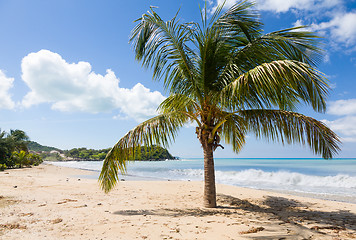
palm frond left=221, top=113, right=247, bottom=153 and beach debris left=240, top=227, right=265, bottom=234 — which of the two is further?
palm frond left=221, top=113, right=247, bottom=153

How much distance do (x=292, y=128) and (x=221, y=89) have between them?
7.16ft

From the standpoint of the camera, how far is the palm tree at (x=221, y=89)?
5.66 m

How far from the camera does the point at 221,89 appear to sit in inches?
254

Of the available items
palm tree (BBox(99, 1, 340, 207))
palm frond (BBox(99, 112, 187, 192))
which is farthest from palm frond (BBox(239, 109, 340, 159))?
palm frond (BBox(99, 112, 187, 192))

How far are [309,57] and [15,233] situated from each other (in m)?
7.78

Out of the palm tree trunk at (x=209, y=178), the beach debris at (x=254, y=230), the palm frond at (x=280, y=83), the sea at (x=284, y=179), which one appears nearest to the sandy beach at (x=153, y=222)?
the beach debris at (x=254, y=230)

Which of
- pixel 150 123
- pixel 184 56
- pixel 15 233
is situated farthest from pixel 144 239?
pixel 184 56

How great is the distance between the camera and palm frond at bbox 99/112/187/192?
228 inches

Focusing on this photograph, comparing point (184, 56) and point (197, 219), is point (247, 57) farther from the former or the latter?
point (197, 219)

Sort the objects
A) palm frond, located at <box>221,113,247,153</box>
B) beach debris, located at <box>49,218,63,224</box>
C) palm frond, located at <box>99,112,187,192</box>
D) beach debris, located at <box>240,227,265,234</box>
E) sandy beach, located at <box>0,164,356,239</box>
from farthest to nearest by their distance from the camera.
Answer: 1. palm frond, located at <box>221,113,247,153</box>
2. palm frond, located at <box>99,112,187,192</box>
3. beach debris, located at <box>49,218,63,224</box>
4. beach debris, located at <box>240,227,265,234</box>
5. sandy beach, located at <box>0,164,356,239</box>

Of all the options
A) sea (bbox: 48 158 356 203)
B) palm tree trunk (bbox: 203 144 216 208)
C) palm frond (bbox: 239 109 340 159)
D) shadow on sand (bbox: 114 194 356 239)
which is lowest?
sea (bbox: 48 158 356 203)

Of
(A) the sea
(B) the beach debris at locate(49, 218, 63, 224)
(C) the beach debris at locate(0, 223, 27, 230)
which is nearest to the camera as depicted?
(C) the beach debris at locate(0, 223, 27, 230)

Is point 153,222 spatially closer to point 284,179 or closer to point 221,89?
point 221,89

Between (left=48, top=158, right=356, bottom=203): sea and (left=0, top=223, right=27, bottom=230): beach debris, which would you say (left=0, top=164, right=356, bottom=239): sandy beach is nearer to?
(left=0, top=223, right=27, bottom=230): beach debris
